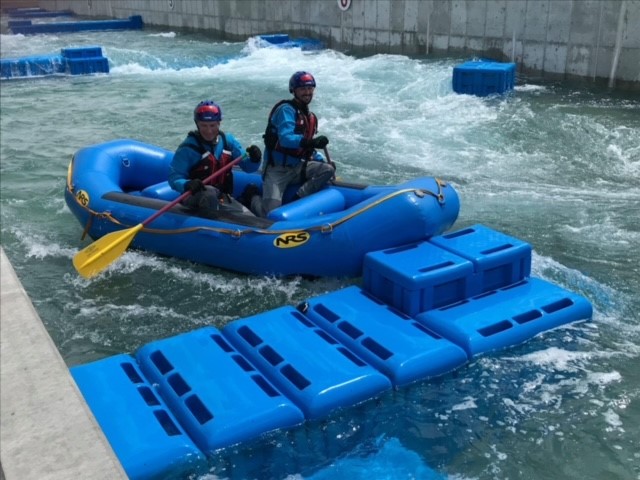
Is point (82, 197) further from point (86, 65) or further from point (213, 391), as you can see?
point (86, 65)

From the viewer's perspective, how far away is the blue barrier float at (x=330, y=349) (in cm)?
333

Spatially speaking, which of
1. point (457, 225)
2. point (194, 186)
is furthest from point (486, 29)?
point (194, 186)

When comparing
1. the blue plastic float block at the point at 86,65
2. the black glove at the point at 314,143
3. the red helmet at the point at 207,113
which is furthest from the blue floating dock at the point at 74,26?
the black glove at the point at 314,143

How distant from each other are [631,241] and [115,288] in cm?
413

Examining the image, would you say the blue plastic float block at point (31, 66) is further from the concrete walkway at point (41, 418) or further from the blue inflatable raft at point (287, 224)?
the concrete walkway at point (41, 418)

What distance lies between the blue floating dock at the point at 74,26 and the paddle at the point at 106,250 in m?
21.8

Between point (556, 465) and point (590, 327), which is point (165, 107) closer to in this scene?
point (590, 327)

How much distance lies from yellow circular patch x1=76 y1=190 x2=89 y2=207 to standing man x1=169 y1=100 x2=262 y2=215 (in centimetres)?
102

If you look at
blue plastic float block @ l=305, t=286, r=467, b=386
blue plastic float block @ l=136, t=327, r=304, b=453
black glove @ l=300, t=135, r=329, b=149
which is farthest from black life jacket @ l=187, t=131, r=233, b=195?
blue plastic float block @ l=136, t=327, r=304, b=453

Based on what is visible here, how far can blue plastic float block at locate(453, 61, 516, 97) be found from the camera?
11.0m

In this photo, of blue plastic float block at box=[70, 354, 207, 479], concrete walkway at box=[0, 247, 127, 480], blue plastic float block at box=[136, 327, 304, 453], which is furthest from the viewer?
blue plastic float block at box=[136, 327, 304, 453]

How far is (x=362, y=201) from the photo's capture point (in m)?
5.23

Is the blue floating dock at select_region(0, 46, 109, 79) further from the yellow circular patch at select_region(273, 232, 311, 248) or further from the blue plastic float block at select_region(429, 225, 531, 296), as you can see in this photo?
the blue plastic float block at select_region(429, 225, 531, 296)

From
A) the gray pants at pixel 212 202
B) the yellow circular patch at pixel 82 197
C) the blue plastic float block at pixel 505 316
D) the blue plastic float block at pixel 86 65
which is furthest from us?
the blue plastic float block at pixel 86 65
